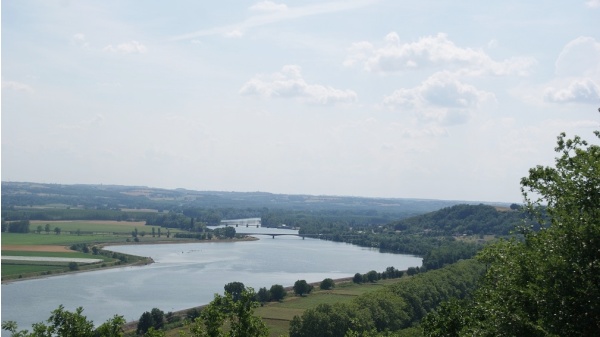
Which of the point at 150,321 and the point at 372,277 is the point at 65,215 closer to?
the point at 372,277

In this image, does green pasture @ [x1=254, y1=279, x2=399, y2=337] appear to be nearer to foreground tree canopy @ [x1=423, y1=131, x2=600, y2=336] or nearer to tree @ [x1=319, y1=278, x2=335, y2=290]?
tree @ [x1=319, y1=278, x2=335, y2=290]

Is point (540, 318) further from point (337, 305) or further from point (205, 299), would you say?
point (205, 299)

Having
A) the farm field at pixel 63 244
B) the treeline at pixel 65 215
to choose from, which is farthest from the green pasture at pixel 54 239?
the treeline at pixel 65 215

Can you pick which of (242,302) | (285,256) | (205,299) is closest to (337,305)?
(205,299)

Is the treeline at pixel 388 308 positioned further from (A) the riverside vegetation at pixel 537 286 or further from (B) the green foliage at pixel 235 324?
(B) the green foliage at pixel 235 324

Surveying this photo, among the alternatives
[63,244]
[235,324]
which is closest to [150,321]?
[235,324]
